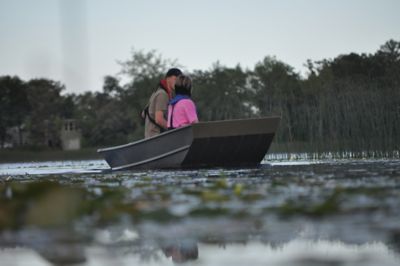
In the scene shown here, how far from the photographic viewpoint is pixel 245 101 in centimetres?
7738

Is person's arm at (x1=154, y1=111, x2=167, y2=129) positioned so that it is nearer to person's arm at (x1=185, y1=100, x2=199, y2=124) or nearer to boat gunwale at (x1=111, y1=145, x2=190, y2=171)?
boat gunwale at (x1=111, y1=145, x2=190, y2=171)

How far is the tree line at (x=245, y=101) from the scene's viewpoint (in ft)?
51.6

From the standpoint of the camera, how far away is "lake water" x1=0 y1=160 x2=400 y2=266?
3.32 meters

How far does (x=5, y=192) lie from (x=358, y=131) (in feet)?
33.6

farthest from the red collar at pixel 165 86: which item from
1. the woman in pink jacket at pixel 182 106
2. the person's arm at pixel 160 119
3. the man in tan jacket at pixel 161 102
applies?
the woman in pink jacket at pixel 182 106

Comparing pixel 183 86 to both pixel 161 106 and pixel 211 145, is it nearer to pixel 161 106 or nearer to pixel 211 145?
pixel 161 106

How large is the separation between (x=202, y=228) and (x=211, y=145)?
9.73m

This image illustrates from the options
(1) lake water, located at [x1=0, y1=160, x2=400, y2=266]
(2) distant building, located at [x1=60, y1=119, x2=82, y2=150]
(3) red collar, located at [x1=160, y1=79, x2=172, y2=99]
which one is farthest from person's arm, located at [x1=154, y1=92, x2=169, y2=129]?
(2) distant building, located at [x1=60, y1=119, x2=82, y2=150]

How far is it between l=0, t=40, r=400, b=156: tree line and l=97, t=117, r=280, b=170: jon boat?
2311 mm

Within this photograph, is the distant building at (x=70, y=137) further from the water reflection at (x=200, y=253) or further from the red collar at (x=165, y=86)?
the water reflection at (x=200, y=253)

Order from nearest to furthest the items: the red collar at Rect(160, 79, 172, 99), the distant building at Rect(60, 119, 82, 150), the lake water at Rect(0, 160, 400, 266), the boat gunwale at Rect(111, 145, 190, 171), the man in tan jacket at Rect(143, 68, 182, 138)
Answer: the lake water at Rect(0, 160, 400, 266) < the boat gunwale at Rect(111, 145, 190, 171) < the man in tan jacket at Rect(143, 68, 182, 138) < the red collar at Rect(160, 79, 172, 99) < the distant building at Rect(60, 119, 82, 150)

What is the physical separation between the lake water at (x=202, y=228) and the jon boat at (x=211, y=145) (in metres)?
7.67

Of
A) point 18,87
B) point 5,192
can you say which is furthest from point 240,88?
point 5,192

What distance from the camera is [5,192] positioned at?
6.30m
